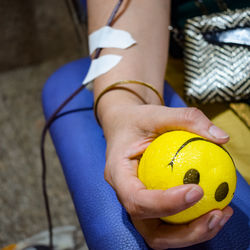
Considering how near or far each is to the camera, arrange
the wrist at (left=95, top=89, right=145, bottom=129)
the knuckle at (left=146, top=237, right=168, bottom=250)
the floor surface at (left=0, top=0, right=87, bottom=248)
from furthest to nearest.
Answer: the floor surface at (left=0, top=0, right=87, bottom=248), the wrist at (left=95, top=89, right=145, bottom=129), the knuckle at (left=146, top=237, right=168, bottom=250)

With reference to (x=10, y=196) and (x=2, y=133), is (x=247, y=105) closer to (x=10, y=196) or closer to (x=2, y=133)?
(x=10, y=196)

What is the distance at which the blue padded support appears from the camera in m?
0.53

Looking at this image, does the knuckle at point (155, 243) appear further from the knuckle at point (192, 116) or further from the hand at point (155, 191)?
the knuckle at point (192, 116)

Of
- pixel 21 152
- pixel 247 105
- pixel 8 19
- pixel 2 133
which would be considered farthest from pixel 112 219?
pixel 8 19

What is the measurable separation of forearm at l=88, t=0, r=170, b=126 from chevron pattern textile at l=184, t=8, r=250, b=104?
0.27 ft

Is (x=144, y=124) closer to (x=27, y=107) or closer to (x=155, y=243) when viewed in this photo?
(x=155, y=243)

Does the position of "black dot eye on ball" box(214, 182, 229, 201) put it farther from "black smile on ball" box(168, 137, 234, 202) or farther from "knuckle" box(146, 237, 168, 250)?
"knuckle" box(146, 237, 168, 250)

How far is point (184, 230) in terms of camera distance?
445mm

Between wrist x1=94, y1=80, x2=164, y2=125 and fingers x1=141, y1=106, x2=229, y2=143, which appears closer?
fingers x1=141, y1=106, x2=229, y2=143

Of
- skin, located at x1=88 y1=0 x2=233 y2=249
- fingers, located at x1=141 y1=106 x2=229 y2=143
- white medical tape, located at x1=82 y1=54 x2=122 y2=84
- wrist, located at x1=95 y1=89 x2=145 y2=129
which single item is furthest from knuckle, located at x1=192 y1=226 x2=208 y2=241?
white medical tape, located at x1=82 y1=54 x2=122 y2=84

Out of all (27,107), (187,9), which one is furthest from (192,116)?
(27,107)

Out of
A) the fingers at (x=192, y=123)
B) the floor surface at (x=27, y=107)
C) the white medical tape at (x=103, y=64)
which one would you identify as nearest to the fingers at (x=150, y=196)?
the fingers at (x=192, y=123)

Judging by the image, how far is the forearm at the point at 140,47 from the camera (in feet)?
2.28

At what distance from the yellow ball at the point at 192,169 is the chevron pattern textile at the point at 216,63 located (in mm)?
259
